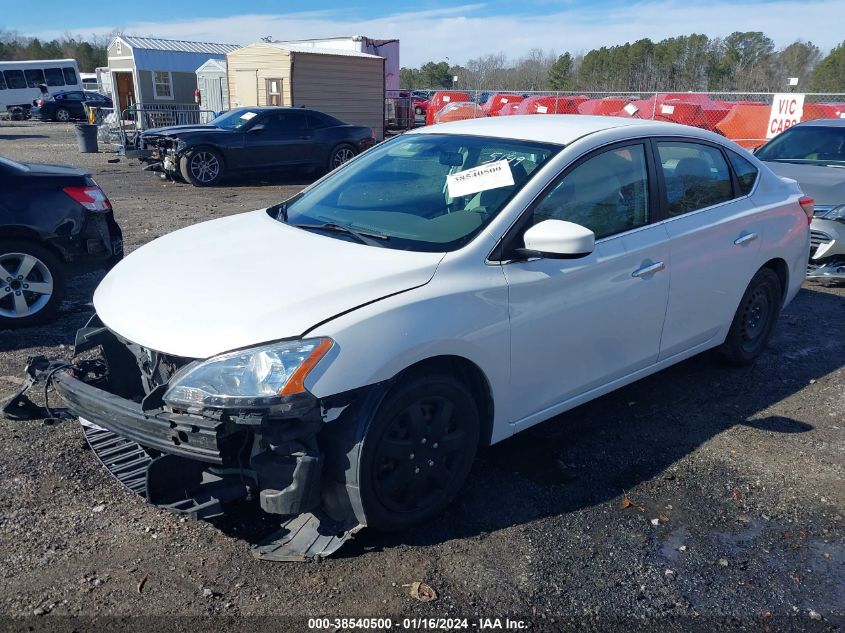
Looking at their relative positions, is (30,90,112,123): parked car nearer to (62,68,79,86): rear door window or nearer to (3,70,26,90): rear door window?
(62,68,79,86): rear door window

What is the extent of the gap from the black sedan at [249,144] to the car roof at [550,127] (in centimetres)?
1125

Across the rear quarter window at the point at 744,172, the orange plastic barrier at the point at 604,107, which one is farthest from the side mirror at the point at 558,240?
the orange plastic barrier at the point at 604,107

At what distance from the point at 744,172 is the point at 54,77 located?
1647 inches

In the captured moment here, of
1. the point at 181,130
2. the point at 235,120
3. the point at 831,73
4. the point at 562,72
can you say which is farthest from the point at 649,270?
the point at 562,72

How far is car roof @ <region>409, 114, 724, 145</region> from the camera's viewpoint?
3912 mm

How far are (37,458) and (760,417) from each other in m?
4.27

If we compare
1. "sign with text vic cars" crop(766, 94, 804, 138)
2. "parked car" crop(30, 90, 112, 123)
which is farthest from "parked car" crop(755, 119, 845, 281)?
"parked car" crop(30, 90, 112, 123)

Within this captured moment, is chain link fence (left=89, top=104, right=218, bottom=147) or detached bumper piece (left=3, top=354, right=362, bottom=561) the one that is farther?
chain link fence (left=89, top=104, right=218, bottom=147)

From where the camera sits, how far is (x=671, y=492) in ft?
12.1

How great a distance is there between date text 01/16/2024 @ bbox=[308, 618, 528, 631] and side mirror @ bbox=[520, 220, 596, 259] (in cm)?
157

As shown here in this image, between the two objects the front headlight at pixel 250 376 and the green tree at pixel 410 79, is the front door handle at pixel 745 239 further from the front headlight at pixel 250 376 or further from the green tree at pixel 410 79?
the green tree at pixel 410 79

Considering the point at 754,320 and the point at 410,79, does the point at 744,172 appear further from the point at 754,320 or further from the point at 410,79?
the point at 410,79

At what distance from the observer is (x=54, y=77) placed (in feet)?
126

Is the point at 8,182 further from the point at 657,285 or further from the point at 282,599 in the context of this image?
the point at 657,285
